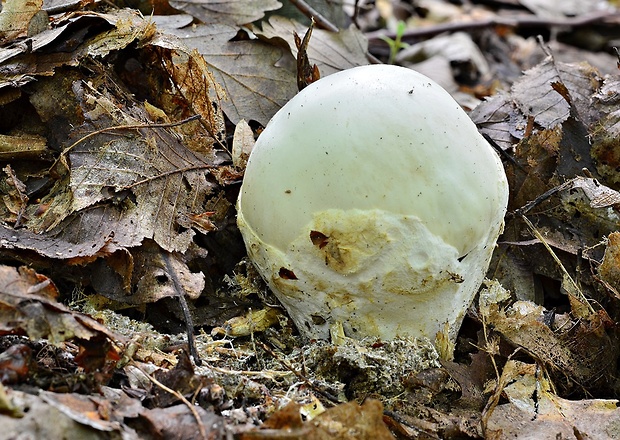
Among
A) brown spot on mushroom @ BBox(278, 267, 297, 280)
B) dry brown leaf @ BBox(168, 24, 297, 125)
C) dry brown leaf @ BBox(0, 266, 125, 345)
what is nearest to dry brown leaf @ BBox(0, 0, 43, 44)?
dry brown leaf @ BBox(168, 24, 297, 125)

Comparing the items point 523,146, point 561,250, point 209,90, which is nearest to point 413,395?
point 561,250

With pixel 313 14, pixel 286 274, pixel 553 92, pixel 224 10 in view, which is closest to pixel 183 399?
pixel 286 274

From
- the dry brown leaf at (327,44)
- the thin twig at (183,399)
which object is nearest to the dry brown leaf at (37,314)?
the thin twig at (183,399)

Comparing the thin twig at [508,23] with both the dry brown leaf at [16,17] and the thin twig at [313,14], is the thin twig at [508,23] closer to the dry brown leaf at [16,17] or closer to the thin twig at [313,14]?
the thin twig at [313,14]

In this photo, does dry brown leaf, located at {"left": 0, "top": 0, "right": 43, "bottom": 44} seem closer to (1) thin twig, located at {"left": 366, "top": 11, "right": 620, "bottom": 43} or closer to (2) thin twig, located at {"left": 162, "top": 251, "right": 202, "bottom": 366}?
(2) thin twig, located at {"left": 162, "top": 251, "right": 202, "bottom": 366}

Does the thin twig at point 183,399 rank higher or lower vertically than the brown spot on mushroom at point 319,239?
lower

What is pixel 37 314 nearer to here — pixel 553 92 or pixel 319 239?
pixel 319 239

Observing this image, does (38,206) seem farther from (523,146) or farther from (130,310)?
(523,146)
